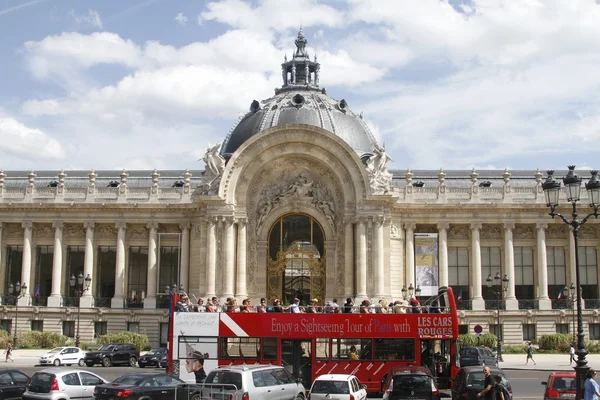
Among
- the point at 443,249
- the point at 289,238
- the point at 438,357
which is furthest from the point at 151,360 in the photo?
the point at 443,249

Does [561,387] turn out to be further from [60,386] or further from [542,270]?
[542,270]

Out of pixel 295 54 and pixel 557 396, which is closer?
pixel 557 396

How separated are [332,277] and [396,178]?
11.7 m

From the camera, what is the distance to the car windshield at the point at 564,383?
2345 cm

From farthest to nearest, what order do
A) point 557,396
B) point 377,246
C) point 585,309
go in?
1. point 585,309
2. point 377,246
3. point 557,396

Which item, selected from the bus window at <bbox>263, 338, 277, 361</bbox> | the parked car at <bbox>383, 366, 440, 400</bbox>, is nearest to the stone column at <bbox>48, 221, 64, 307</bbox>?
the bus window at <bbox>263, 338, 277, 361</bbox>

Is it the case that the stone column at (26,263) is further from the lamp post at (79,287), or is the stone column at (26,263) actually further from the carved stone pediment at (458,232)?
the carved stone pediment at (458,232)

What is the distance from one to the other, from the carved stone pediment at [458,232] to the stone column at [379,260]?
7.32 m

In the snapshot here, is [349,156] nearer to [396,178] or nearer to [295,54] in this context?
[396,178]

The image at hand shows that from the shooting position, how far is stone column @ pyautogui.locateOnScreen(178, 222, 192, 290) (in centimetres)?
5669

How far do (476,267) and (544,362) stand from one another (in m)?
10.9

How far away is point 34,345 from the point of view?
179ft

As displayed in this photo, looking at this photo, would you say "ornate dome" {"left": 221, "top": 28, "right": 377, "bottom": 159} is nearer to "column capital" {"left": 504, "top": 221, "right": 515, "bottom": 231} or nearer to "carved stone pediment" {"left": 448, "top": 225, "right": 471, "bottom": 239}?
"carved stone pediment" {"left": 448, "top": 225, "right": 471, "bottom": 239}

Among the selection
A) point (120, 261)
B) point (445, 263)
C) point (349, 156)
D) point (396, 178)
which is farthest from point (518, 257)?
point (120, 261)
